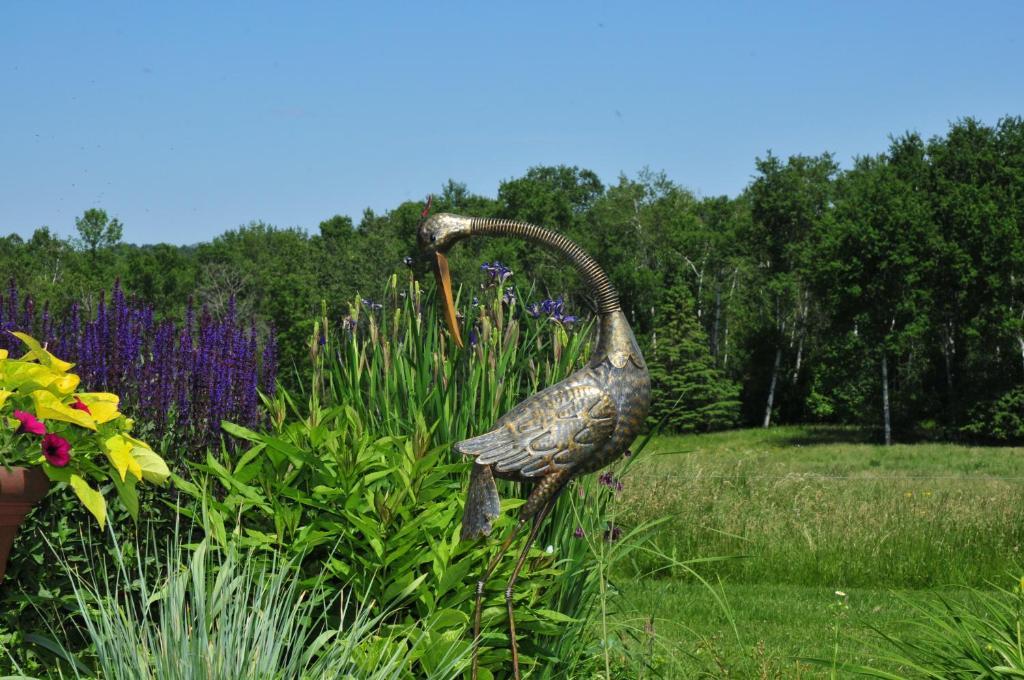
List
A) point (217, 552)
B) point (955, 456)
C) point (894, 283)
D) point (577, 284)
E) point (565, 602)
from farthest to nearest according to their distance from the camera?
point (577, 284) < point (894, 283) < point (955, 456) < point (565, 602) < point (217, 552)

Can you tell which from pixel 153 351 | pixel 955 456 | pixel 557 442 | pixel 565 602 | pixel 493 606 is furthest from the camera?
pixel 955 456

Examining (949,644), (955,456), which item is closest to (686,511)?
(949,644)

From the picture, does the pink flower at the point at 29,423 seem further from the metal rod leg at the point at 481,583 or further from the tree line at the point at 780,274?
the tree line at the point at 780,274

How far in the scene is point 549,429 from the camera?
286 centimetres

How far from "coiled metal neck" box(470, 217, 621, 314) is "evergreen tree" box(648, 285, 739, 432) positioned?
119ft

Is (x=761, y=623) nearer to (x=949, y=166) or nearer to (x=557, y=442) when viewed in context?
(x=557, y=442)

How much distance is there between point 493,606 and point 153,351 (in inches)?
94.7

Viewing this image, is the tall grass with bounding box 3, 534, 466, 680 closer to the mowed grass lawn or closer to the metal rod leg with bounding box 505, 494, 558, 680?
the metal rod leg with bounding box 505, 494, 558, 680

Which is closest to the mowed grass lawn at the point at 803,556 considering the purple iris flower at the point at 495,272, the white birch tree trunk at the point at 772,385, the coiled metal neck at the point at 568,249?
the purple iris flower at the point at 495,272

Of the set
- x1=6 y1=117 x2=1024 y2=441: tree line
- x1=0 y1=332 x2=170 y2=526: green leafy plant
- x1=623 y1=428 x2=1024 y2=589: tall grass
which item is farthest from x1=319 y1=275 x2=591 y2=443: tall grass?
x1=6 y1=117 x2=1024 y2=441: tree line

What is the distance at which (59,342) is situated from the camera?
486 cm

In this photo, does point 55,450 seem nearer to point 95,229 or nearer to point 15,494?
point 15,494

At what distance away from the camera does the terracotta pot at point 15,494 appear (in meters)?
2.69

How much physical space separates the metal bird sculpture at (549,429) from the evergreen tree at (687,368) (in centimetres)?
3628
